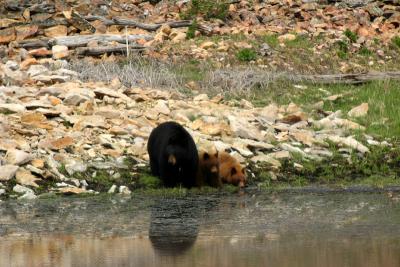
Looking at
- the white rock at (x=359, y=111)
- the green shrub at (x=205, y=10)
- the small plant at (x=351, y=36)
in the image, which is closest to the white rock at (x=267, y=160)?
the white rock at (x=359, y=111)

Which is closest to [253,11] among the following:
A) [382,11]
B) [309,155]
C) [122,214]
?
[382,11]

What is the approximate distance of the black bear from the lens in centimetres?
1205

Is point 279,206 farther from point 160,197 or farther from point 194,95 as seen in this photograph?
point 194,95

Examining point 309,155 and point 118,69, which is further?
point 118,69

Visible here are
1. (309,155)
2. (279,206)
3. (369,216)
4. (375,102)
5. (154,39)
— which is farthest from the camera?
(154,39)

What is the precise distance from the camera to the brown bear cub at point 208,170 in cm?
1233

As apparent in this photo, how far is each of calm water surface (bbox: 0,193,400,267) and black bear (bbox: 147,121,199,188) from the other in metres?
0.44

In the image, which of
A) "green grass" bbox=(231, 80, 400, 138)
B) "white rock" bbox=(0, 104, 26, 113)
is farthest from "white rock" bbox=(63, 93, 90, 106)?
"green grass" bbox=(231, 80, 400, 138)

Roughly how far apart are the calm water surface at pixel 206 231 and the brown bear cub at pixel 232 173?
0.52m

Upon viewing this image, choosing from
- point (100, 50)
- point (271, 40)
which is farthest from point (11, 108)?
point (271, 40)

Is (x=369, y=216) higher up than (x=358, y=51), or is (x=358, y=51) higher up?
(x=369, y=216)

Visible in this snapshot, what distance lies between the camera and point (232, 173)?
1241 cm

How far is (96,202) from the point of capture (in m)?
11.4

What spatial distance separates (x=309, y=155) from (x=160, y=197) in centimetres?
270
